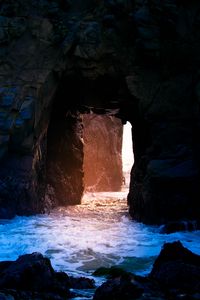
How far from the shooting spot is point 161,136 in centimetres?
1783

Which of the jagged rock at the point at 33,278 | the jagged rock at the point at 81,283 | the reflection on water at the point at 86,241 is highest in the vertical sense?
the jagged rock at the point at 33,278

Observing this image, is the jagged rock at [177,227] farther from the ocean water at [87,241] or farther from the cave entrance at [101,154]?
the cave entrance at [101,154]

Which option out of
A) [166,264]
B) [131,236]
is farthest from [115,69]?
[166,264]

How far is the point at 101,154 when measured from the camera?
151 feet

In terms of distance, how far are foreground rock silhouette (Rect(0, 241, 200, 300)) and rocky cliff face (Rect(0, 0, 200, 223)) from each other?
9043 millimetres

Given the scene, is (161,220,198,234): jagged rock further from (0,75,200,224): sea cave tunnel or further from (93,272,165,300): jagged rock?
(93,272,165,300): jagged rock

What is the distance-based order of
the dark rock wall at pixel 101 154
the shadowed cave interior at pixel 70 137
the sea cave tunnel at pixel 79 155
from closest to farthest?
the sea cave tunnel at pixel 79 155, the shadowed cave interior at pixel 70 137, the dark rock wall at pixel 101 154

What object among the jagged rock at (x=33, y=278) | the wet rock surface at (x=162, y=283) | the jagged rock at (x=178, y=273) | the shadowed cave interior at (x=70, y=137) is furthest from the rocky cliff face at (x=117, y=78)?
the jagged rock at (x=33, y=278)

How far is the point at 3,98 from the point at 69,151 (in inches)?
286

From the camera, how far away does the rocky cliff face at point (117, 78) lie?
17.3 m

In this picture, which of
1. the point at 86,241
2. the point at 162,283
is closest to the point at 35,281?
the point at 162,283

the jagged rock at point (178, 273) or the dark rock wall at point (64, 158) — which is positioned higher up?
the dark rock wall at point (64, 158)

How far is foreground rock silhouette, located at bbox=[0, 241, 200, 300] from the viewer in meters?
6.96

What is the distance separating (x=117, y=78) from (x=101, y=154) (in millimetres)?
27134
